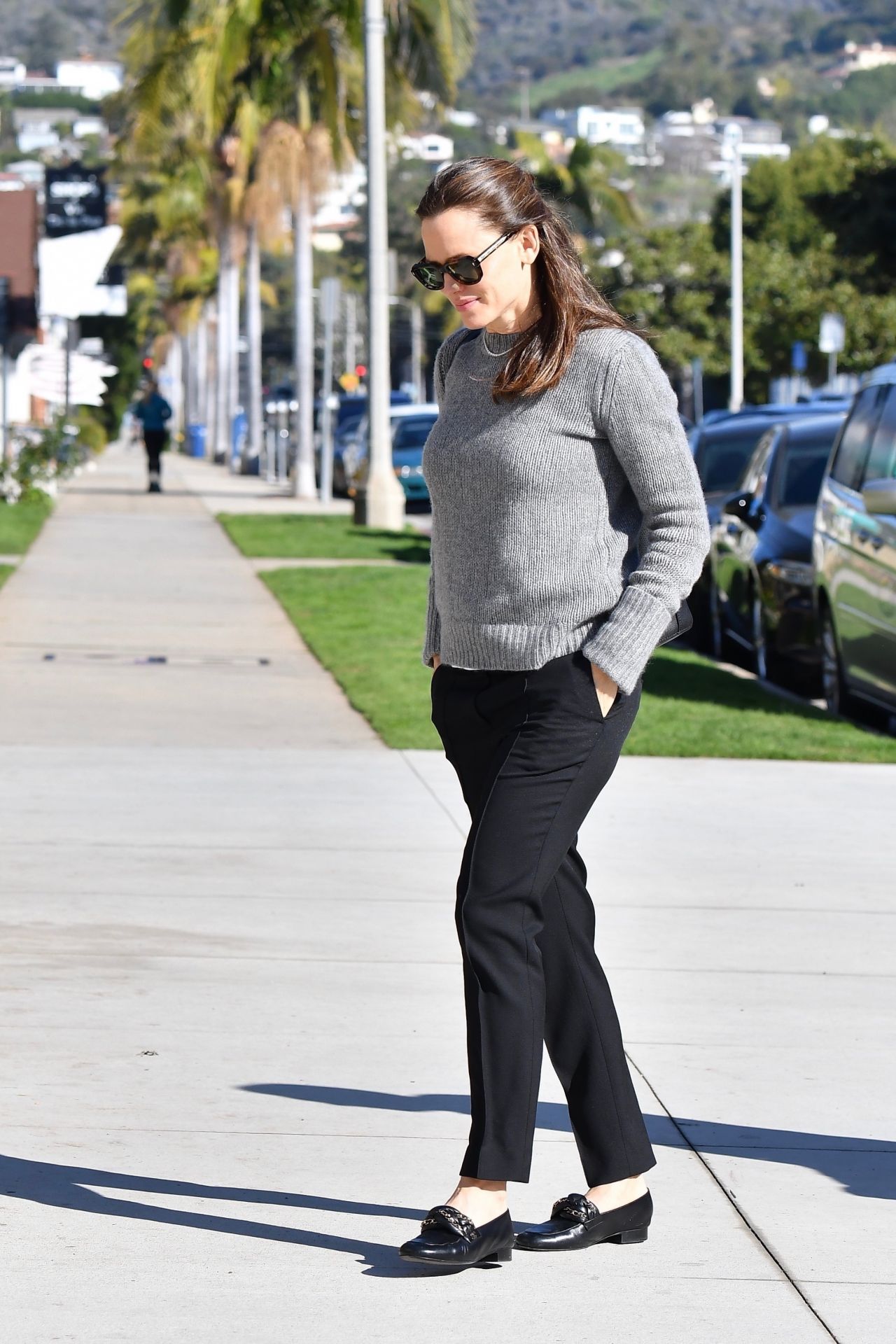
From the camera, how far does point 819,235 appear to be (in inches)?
3292

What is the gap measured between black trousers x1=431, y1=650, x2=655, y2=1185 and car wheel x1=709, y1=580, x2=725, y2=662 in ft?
38.6

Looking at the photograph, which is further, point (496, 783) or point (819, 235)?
point (819, 235)

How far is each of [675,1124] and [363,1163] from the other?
2.50ft

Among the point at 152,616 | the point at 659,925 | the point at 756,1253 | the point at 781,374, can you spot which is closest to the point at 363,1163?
the point at 756,1253

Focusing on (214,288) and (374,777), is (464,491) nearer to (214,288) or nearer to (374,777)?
(374,777)

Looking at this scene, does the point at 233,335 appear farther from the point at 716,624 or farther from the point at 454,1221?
the point at 454,1221

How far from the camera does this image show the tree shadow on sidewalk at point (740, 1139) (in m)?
4.69

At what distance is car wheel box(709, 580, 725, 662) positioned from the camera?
52.0 ft

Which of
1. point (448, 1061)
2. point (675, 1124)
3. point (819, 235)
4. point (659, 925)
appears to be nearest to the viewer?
point (675, 1124)

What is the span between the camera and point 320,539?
24844 millimetres

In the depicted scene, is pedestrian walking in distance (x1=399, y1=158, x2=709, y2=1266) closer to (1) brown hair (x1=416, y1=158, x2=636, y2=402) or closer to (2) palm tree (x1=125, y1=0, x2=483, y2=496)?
(1) brown hair (x1=416, y1=158, x2=636, y2=402)

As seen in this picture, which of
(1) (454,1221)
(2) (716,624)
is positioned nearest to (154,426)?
(2) (716,624)

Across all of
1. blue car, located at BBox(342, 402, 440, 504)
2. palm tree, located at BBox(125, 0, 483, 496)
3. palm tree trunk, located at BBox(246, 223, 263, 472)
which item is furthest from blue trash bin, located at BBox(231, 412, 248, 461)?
blue car, located at BBox(342, 402, 440, 504)

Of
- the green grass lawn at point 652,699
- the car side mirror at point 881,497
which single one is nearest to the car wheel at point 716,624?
the green grass lawn at point 652,699
